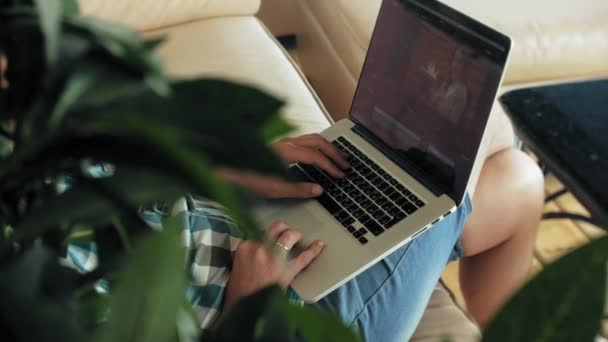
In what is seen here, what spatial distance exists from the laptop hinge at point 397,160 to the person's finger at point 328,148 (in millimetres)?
59

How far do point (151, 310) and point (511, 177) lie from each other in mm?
920

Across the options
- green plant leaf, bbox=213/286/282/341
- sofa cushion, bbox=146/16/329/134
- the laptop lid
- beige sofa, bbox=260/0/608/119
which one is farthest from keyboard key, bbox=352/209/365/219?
green plant leaf, bbox=213/286/282/341

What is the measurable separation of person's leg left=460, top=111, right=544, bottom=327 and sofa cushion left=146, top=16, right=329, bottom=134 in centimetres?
30

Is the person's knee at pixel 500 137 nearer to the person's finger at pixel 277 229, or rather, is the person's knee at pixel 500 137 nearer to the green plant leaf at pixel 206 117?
the person's finger at pixel 277 229

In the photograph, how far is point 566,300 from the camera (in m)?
0.25

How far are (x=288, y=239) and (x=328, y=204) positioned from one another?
0.34 ft

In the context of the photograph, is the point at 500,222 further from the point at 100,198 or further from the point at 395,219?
the point at 100,198

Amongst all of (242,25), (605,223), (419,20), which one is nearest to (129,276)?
(605,223)

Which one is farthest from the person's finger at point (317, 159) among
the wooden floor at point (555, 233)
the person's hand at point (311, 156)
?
the wooden floor at point (555, 233)

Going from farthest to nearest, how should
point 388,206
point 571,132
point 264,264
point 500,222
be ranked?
point 500,222, point 388,206, point 264,264, point 571,132

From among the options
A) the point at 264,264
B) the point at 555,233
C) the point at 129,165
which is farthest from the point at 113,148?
the point at 555,233

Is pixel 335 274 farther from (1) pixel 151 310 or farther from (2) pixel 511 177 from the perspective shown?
(1) pixel 151 310

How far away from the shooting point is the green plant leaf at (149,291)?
21 cm

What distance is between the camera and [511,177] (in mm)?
1043
